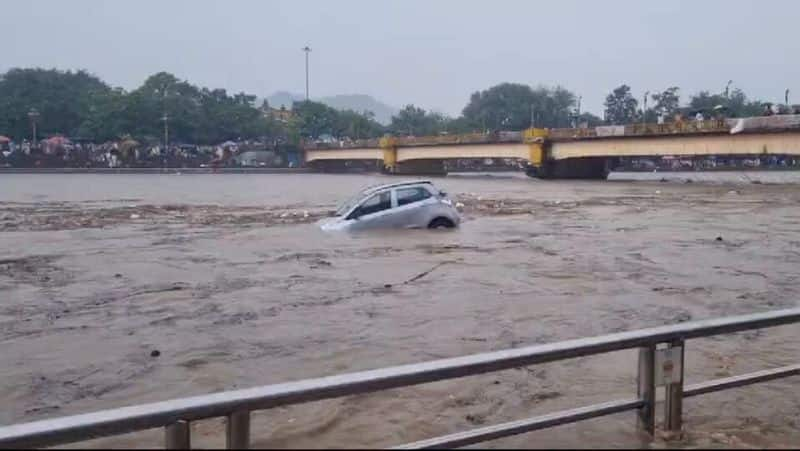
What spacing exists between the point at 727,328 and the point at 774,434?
1466 mm

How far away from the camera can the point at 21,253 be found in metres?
16.9

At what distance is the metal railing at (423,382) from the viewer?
7.36 feet

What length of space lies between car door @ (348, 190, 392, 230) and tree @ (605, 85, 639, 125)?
114276mm

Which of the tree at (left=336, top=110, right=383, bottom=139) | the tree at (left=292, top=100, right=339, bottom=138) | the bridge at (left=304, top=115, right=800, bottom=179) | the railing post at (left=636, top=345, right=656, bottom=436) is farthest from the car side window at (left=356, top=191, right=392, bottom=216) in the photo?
the tree at (left=336, top=110, right=383, bottom=139)

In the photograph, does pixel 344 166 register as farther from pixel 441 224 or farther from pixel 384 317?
pixel 384 317

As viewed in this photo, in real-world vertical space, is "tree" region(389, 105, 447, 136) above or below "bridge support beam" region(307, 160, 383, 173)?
above

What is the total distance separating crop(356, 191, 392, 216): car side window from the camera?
18625 millimetres

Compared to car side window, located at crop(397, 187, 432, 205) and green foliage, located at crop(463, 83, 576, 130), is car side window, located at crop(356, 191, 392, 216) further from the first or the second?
green foliage, located at crop(463, 83, 576, 130)

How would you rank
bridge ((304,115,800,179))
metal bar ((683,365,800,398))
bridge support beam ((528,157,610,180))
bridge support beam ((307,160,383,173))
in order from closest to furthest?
metal bar ((683,365,800,398)), bridge ((304,115,800,179)), bridge support beam ((528,157,610,180)), bridge support beam ((307,160,383,173))

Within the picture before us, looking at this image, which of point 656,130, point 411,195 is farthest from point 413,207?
point 656,130

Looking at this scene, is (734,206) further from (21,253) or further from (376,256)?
(21,253)

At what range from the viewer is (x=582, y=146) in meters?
58.8

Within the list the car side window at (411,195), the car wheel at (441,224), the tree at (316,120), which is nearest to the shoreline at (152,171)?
the tree at (316,120)

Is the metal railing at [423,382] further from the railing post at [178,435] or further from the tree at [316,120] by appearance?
the tree at [316,120]
